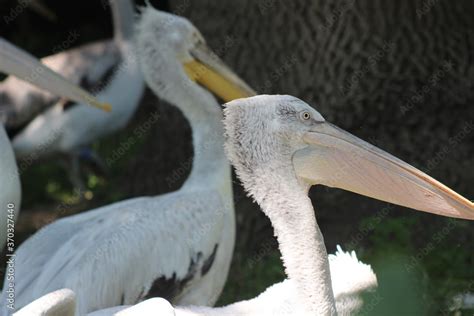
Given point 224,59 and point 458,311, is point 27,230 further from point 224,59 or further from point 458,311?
point 458,311

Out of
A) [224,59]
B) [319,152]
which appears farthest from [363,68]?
[319,152]

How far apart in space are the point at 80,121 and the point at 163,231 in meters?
3.35

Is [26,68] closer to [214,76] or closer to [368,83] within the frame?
[214,76]

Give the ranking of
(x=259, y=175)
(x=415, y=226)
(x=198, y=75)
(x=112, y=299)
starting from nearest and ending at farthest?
(x=259, y=175), (x=112, y=299), (x=198, y=75), (x=415, y=226)

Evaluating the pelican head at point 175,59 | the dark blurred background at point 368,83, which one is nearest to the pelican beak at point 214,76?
the pelican head at point 175,59

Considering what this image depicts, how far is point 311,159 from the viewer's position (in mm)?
3264

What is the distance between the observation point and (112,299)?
14.4ft

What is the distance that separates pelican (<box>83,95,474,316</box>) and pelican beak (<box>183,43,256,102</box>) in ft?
6.36

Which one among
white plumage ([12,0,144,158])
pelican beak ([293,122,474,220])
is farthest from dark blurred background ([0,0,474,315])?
pelican beak ([293,122,474,220])

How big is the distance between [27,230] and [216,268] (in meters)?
2.97

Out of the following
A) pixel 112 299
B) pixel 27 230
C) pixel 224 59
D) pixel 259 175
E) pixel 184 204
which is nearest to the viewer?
pixel 259 175

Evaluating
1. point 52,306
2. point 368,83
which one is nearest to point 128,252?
point 52,306

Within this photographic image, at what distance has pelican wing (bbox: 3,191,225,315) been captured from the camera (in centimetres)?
428

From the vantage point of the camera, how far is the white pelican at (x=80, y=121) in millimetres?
7742
